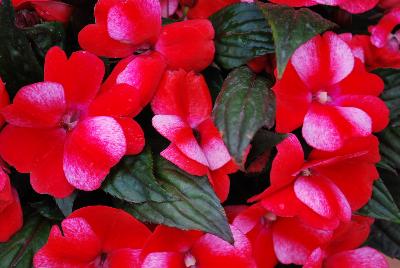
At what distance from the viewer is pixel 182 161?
61cm

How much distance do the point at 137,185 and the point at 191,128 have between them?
0.08m

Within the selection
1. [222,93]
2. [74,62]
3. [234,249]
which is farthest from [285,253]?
[74,62]

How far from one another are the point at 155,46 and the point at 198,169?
0.50ft

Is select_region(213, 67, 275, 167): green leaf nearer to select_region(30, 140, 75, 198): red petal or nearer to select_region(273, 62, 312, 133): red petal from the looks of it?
select_region(273, 62, 312, 133): red petal

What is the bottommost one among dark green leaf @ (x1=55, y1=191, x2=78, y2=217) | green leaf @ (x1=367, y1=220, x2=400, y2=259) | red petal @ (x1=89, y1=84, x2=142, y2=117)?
green leaf @ (x1=367, y1=220, x2=400, y2=259)

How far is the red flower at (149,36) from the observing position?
646 millimetres

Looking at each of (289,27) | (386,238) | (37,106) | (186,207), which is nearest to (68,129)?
(37,106)

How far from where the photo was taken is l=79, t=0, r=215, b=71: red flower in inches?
25.5

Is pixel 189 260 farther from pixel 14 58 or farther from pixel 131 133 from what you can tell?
pixel 14 58

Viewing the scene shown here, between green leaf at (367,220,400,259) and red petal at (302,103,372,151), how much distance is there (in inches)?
10.7

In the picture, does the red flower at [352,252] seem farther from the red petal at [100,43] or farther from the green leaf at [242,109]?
the red petal at [100,43]

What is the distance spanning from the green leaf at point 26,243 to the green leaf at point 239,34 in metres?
0.28

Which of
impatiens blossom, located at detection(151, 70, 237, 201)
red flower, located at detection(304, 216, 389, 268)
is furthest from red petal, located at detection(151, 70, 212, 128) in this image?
red flower, located at detection(304, 216, 389, 268)

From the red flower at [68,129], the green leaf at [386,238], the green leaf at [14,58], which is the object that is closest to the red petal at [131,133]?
the red flower at [68,129]
